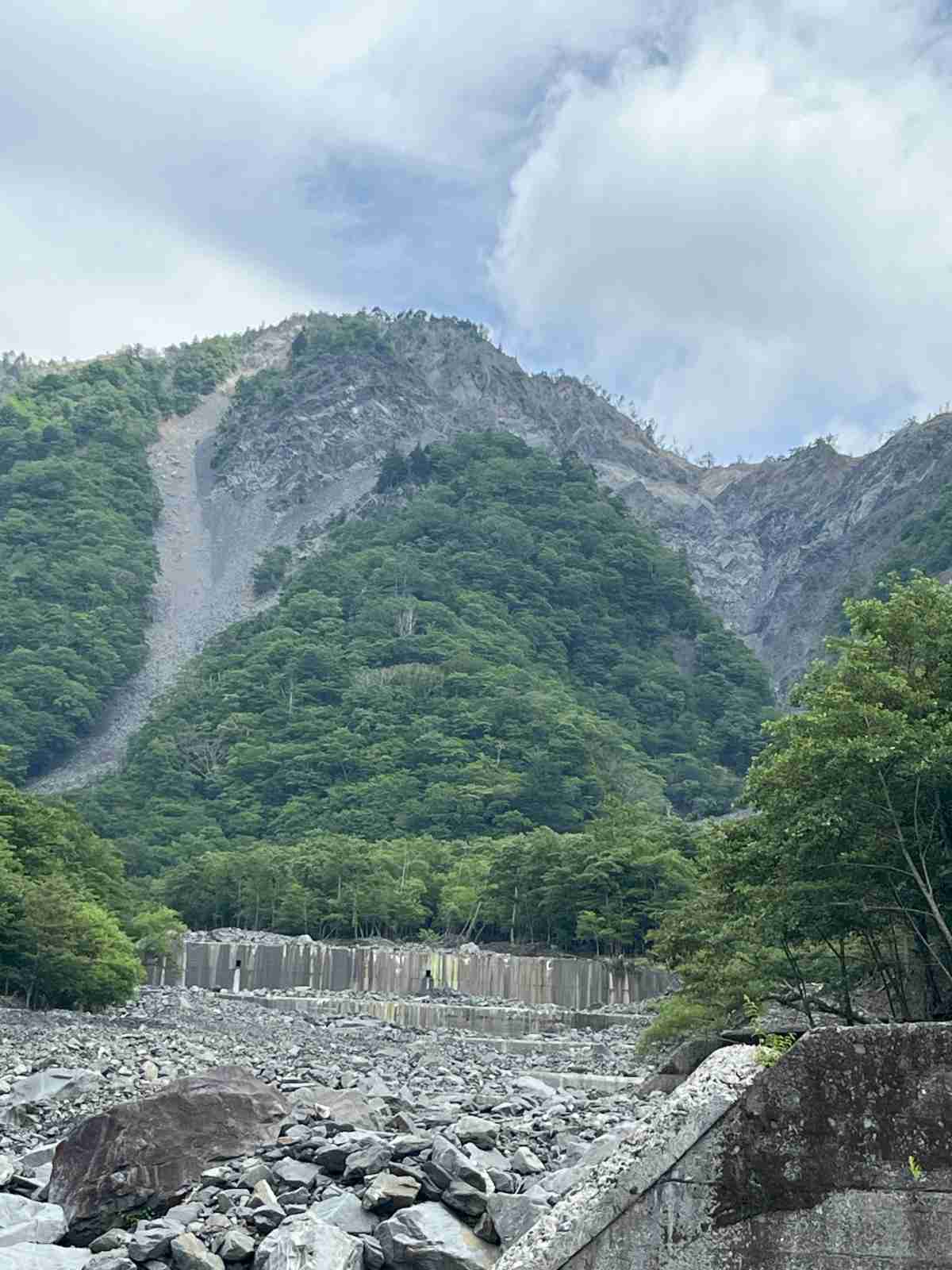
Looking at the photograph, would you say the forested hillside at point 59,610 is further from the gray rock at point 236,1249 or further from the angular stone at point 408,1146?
the gray rock at point 236,1249

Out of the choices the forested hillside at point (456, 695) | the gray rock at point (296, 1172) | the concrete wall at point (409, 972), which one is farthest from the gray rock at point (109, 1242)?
the forested hillside at point (456, 695)

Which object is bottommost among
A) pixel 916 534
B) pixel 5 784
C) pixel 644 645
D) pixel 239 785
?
pixel 5 784

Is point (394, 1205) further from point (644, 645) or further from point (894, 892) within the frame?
point (644, 645)

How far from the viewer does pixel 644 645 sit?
591 ft

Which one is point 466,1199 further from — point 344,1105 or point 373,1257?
point 344,1105

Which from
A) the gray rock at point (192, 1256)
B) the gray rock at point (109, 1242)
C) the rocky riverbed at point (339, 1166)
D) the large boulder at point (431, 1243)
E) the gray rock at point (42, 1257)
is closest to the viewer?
the large boulder at point (431, 1243)

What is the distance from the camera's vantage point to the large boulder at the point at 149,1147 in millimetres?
12352

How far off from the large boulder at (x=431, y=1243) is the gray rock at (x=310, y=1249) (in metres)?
0.27

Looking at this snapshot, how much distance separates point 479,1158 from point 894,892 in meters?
14.2

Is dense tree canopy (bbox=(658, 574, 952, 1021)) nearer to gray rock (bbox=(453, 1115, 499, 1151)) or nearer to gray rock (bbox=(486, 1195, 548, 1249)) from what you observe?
gray rock (bbox=(453, 1115, 499, 1151))

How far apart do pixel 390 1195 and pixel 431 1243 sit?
2.98 feet

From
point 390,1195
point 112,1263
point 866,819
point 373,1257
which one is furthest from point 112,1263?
point 866,819

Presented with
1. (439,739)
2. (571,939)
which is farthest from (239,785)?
(571,939)

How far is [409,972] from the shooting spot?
235 ft
